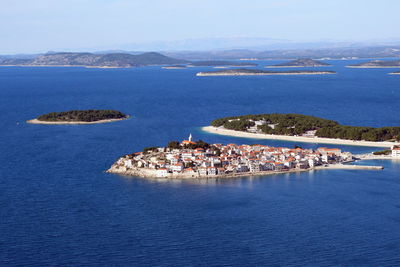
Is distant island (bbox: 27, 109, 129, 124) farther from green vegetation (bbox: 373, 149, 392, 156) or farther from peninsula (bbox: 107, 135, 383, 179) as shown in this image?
green vegetation (bbox: 373, 149, 392, 156)

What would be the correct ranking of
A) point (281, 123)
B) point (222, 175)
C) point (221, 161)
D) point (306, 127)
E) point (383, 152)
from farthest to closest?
point (281, 123) → point (306, 127) → point (383, 152) → point (221, 161) → point (222, 175)

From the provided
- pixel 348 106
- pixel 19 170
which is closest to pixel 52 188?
pixel 19 170

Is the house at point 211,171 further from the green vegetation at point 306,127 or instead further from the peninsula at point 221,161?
the green vegetation at point 306,127

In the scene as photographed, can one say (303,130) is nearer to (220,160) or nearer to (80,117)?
(220,160)

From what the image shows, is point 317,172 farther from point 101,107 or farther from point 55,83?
point 55,83

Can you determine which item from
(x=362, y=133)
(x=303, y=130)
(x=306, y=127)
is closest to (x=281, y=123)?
(x=306, y=127)

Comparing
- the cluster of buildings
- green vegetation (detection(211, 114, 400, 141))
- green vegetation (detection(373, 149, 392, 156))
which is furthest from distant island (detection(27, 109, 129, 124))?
green vegetation (detection(373, 149, 392, 156))

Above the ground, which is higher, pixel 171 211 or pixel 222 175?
pixel 171 211

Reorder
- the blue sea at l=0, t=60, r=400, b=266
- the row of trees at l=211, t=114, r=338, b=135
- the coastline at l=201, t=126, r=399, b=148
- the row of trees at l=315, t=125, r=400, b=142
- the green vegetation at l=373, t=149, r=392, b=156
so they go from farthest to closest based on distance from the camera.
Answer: the row of trees at l=211, t=114, r=338, b=135
the row of trees at l=315, t=125, r=400, b=142
the coastline at l=201, t=126, r=399, b=148
the green vegetation at l=373, t=149, r=392, b=156
the blue sea at l=0, t=60, r=400, b=266
